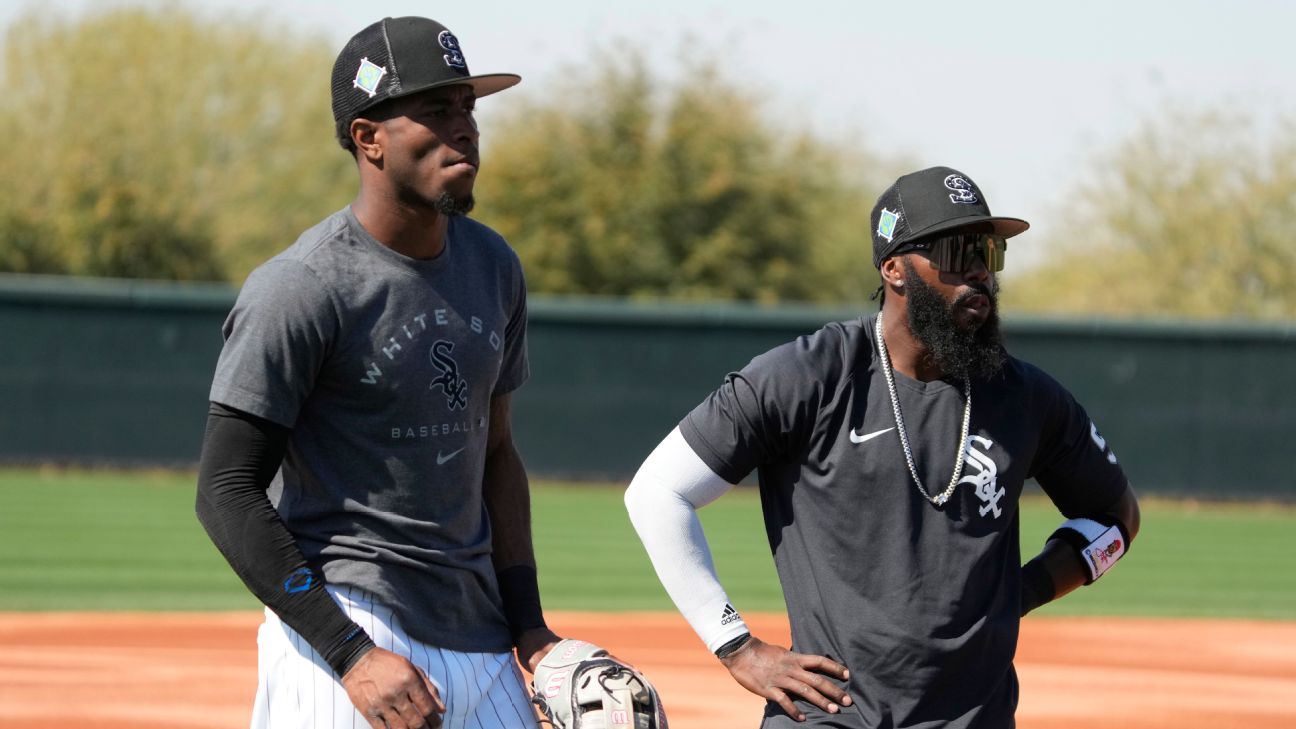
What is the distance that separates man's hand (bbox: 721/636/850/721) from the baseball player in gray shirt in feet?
1.87

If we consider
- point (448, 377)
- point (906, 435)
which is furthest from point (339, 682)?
point (906, 435)

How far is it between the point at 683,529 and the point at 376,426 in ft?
2.65

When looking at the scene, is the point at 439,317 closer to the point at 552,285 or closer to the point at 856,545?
the point at 856,545

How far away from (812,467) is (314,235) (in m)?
1.24

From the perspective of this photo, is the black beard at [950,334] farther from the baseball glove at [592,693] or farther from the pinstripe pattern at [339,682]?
the pinstripe pattern at [339,682]

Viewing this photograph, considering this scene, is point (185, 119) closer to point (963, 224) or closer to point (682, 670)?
point (682, 670)

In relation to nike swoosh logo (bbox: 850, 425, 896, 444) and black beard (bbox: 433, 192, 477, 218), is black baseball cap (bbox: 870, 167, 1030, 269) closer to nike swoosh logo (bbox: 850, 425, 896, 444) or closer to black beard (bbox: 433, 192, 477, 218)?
nike swoosh logo (bbox: 850, 425, 896, 444)

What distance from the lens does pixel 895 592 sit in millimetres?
3896

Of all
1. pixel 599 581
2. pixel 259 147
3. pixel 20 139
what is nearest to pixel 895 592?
pixel 599 581

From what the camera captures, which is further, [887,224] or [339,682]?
[887,224]

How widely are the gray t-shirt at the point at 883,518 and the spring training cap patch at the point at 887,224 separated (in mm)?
236

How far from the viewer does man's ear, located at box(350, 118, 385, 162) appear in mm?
3723

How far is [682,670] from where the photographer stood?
980 centimetres

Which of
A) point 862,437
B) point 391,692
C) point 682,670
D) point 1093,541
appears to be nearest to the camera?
point 391,692
